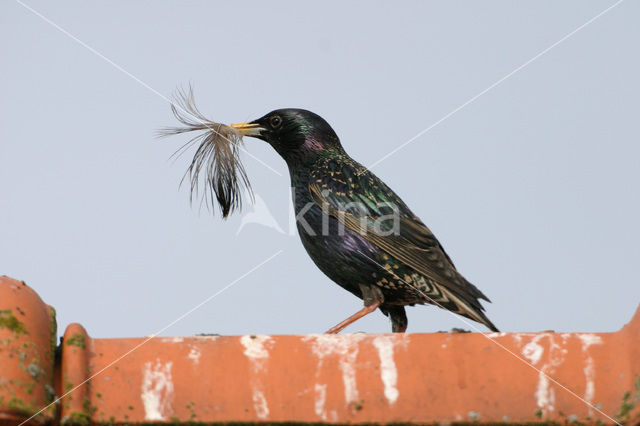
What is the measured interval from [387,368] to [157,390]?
68 centimetres

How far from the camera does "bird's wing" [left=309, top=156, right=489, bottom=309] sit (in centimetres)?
479

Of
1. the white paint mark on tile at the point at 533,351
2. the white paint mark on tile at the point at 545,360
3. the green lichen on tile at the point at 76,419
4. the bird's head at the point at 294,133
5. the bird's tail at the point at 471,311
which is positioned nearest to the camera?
the green lichen on tile at the point at 76,419

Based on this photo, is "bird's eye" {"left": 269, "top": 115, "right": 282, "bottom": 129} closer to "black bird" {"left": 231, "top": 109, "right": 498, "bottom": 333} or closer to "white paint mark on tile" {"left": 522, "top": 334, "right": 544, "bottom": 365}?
"black bird" {"left": 231, "top": 109, "right": 498, "bottom": 333}

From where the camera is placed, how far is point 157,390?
2686 mm

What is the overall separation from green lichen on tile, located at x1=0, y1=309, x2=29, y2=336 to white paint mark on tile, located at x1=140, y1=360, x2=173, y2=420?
380mm

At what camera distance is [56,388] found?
105 inches

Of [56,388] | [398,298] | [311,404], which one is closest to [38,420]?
[56,388]

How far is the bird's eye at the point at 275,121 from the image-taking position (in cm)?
543

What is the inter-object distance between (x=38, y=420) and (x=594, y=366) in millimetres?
1619

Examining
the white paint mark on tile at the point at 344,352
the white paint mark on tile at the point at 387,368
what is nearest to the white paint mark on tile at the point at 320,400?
the white paint mark on tile at the point at 344,352

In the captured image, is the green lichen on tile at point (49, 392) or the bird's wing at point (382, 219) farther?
the bird's wing at point (382, 219)

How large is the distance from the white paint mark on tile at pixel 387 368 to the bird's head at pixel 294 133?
259 cm

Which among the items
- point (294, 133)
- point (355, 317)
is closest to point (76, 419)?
point (355, 317)

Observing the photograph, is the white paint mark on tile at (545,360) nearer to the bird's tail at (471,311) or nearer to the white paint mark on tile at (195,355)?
the white paint mark on tile at (195,355)
